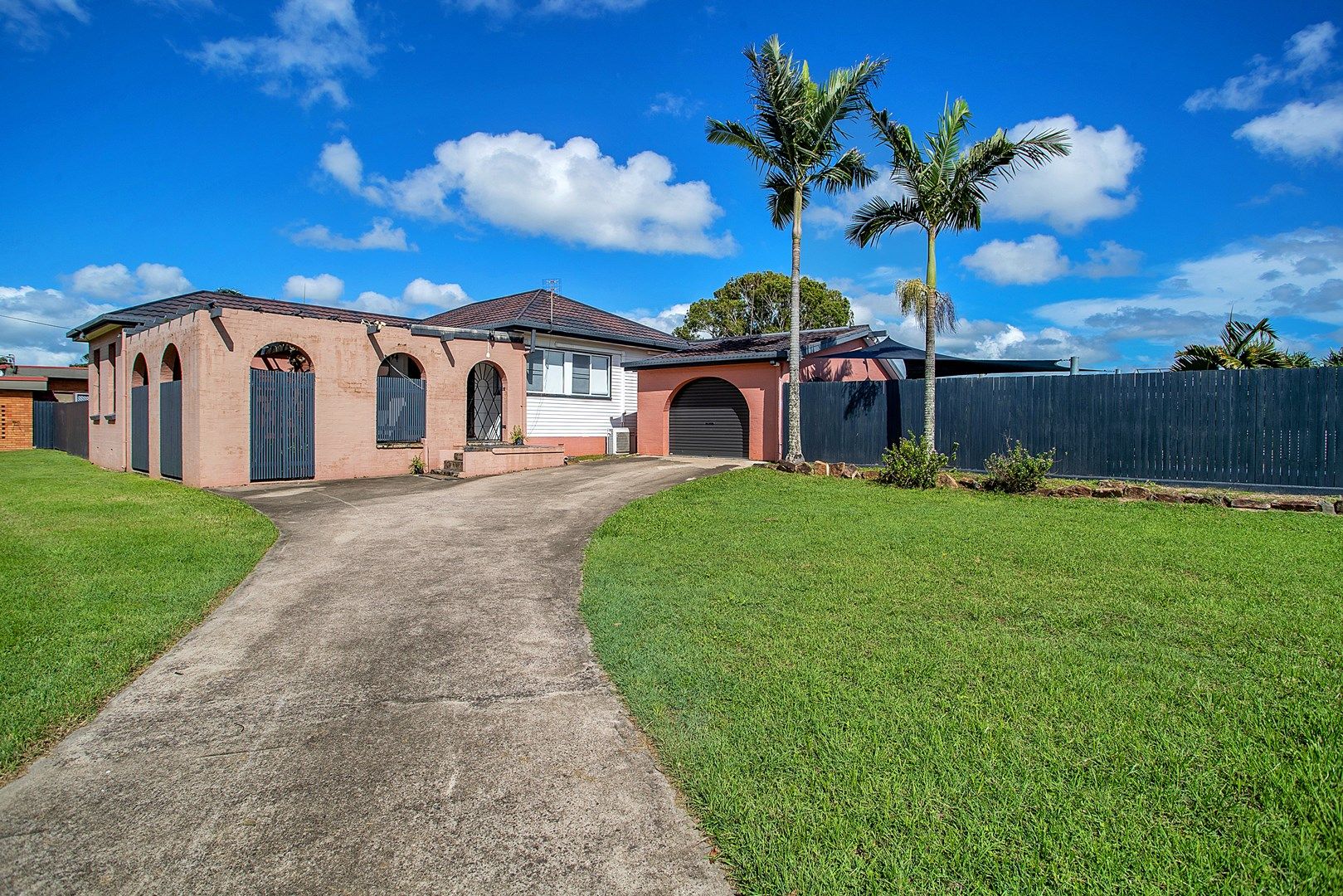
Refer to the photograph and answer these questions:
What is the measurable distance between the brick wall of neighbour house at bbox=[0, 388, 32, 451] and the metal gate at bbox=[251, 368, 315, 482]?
2307cm

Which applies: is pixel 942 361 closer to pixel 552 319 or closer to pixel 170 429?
pixel 552 319

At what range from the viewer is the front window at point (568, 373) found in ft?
66.7

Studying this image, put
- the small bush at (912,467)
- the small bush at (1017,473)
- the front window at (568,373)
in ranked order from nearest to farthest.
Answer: the small bush at (1017,473)
the small bush at (912,467)
the front window at (568,373)

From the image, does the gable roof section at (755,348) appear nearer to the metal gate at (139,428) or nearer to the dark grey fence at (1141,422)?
the dark grey fence at (1141,422)

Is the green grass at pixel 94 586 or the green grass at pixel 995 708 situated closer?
the green grass at pixel 995 708

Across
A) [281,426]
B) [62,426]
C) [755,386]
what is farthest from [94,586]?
[62,426]

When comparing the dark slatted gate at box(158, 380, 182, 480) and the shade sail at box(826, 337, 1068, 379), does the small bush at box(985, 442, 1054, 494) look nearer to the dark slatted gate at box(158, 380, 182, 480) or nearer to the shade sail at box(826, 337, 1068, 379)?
the shade sail at box(826, 337, 1068, 379)

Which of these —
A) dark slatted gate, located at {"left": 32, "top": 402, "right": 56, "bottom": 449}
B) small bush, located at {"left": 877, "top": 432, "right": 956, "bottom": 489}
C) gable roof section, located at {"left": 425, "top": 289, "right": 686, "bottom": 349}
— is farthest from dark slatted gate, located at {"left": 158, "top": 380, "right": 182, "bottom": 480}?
dark slatted gate, located at {"left": 32, "top": 402, "right": 56, "bottom": 449}

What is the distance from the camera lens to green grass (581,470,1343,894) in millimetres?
2547

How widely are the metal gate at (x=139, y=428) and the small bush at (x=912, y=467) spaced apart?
16.6 metres

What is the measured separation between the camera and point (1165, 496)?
11.1 meters

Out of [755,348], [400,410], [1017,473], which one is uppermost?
[755,348]

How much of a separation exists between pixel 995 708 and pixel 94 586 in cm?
708

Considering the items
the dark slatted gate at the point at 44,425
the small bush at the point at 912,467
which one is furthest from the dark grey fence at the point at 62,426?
the small bush at the point at 912,467
